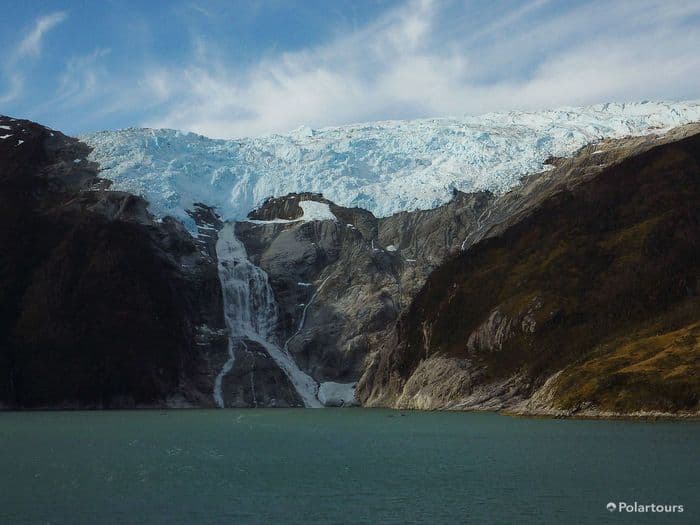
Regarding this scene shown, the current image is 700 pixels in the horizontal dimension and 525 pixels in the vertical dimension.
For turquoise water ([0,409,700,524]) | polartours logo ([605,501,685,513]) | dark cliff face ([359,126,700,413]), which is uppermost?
dark cliff face ([359,126,700,413])

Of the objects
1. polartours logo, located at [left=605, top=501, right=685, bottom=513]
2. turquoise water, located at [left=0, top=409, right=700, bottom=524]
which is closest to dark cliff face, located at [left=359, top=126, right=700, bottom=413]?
turquoise water, located at [left=0, top=409, right=700, bottom=524]

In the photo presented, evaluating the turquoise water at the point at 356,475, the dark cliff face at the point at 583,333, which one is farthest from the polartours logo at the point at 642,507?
the dark cliff face at the point at 583,333

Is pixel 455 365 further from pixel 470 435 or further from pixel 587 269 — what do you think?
pixel 470 435

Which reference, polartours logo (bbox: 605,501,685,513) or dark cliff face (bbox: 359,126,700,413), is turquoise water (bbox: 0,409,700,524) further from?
dark cliff face (bbox: 359,126,700,413)

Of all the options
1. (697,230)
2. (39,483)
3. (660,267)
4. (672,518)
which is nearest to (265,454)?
(39,483)

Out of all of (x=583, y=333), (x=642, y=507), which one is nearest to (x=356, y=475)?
(x=642, y=507)

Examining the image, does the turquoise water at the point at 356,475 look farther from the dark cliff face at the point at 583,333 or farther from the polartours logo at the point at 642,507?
the dark cliff face at the point at 583,333

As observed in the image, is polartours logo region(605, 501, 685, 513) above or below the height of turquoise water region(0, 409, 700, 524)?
below
